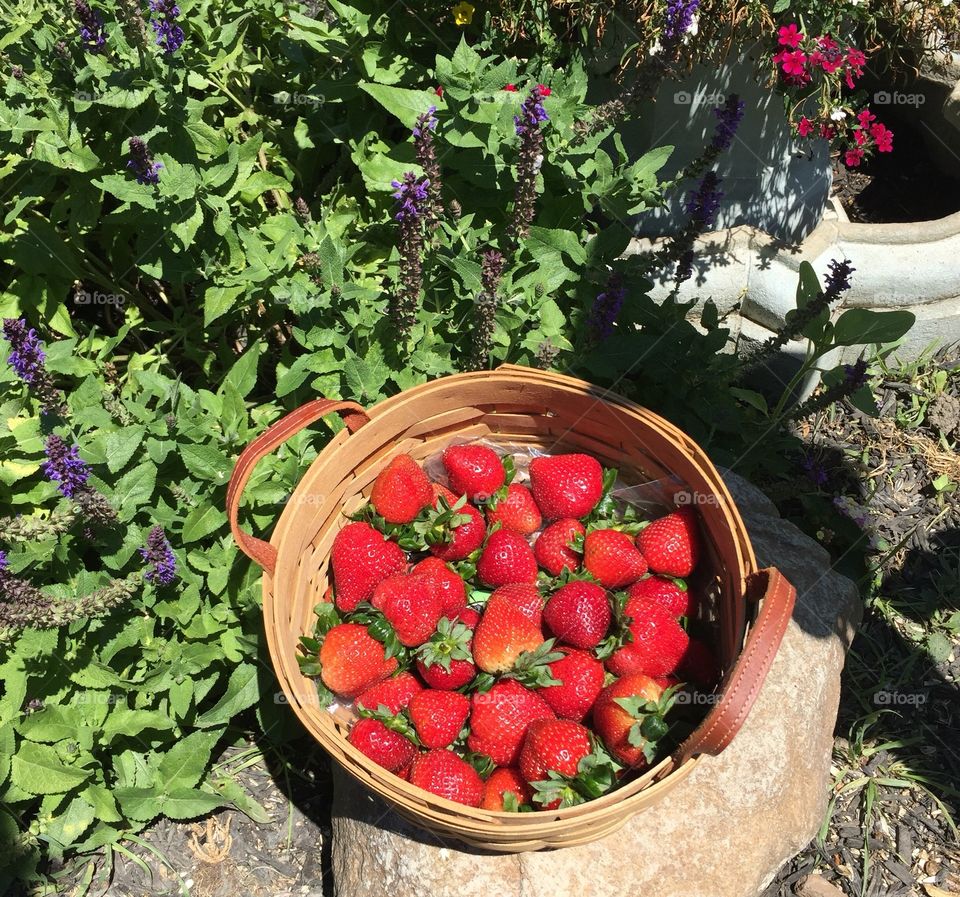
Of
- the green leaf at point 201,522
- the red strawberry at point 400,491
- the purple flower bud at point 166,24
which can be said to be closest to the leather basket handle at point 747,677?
the red strawberry at point 400,491

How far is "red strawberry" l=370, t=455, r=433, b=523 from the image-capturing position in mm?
2225

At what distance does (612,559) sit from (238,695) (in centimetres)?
108

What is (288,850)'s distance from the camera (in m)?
2.49

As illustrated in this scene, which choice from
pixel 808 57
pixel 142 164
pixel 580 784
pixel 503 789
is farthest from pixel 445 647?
pixel 808 57

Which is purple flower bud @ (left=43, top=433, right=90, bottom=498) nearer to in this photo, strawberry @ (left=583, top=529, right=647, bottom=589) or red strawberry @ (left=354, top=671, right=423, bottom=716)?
red strawberry @ (left=354, top=671, right=423, bottom=716)

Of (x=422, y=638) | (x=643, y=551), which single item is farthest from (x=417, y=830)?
(x=643, y=551)

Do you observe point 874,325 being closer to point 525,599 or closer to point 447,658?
point 525,599

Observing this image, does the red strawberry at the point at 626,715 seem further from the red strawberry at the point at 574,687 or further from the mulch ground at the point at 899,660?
the mulch ground at the point at 899,660

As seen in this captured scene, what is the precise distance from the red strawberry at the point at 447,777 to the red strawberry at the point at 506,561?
49 cm

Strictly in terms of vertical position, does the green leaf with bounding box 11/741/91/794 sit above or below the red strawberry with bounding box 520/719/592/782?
below

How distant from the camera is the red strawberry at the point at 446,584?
2143 mm

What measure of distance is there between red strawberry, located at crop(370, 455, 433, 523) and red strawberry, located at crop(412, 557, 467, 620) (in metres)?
0.15

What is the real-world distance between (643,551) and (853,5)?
1807 mm

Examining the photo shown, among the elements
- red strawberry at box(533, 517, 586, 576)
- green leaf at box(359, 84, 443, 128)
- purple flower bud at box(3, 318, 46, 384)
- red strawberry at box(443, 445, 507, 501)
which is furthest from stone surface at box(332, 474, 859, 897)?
green leaf at box(359, 84, 443, 128)
